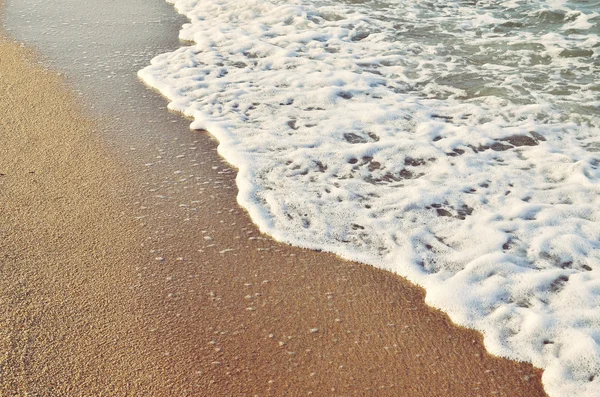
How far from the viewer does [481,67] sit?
231 inches

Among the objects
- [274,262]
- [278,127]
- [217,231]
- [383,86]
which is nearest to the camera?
[274,262]

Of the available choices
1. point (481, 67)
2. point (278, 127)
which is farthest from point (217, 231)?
point (481, 67)

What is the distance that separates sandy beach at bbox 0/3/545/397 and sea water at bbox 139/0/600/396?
179mm

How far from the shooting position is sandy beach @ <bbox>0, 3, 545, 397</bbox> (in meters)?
2.51

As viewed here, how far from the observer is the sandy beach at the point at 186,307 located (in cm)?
251

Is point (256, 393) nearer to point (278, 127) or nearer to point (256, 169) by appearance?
point (256, 169)

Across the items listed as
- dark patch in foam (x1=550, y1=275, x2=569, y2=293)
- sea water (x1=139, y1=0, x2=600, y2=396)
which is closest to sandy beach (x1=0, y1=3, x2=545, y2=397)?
sea water (x1=139, y1=0, x2=600, y2=396)

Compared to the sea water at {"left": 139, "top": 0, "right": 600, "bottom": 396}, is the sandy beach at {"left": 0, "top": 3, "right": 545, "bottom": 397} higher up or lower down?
higher up

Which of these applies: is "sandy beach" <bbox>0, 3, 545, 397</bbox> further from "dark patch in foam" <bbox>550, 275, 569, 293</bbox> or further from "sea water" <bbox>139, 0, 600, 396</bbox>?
"dark patch in foam" <bbox>550, 275, 569, 293</bbox>

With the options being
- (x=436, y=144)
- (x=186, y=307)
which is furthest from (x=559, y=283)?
(x=186, y=307)

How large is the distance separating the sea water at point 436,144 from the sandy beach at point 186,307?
0.59ft

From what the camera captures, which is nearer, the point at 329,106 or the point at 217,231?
the point at 217,231

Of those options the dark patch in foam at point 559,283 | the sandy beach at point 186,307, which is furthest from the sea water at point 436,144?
the sandy beach at point 186,307

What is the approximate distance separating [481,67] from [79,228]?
13.2 ft
